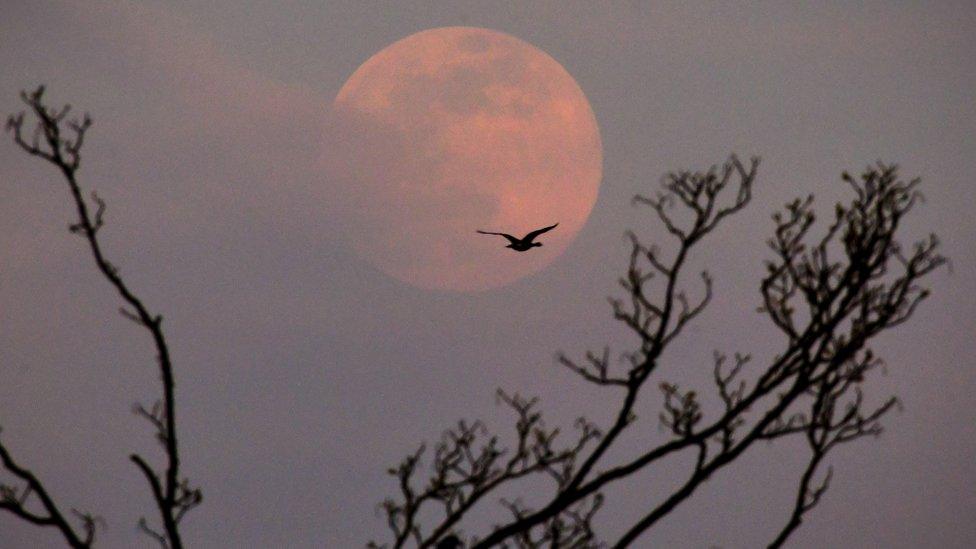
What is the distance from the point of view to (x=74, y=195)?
11789mm

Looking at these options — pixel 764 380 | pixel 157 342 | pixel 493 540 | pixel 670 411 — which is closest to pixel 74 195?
pixel 157 342

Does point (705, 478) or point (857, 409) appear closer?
point (705, 478)

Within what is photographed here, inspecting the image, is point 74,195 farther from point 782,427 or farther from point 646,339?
point 782,427

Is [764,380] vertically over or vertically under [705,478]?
over

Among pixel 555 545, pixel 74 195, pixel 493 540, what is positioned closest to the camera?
pixel 493 540

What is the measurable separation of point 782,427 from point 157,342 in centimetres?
664

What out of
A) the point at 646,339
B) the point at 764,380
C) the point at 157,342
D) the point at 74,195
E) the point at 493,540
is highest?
the point at 74,195

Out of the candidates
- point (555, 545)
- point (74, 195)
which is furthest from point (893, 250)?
point (74, 195)

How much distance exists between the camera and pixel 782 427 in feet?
38.8

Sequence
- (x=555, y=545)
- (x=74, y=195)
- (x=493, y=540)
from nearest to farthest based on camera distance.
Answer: (x=493, y=540) → (x=74, y=195) → (x=555, y=545)

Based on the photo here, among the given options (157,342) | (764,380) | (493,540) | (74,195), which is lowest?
(493,540)

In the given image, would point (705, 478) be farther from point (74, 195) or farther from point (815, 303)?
point (74, 195)

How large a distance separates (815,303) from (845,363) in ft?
2.51

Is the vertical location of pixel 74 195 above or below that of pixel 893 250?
above
